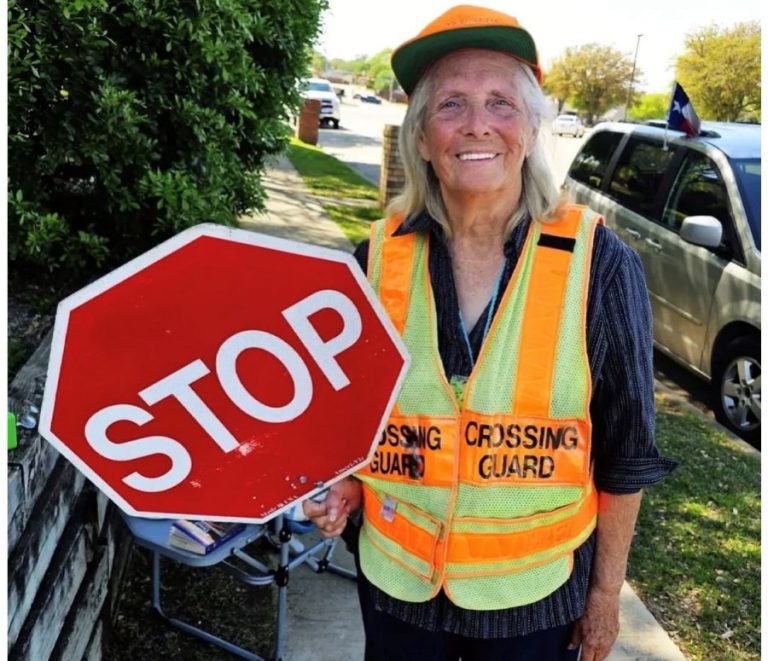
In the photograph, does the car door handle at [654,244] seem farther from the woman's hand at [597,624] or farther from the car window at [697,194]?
the woman's hand at [597,624]

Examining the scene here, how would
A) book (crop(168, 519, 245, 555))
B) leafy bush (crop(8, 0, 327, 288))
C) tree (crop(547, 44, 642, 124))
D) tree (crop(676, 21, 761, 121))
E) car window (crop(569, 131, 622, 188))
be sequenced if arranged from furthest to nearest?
tree (crop(547, 44, 642, 124)) → tree (crop(676, 21, 761, 121)) → car window (crop(569, 131, 622, 188)) → leafy bush (crop(8, 0, 327, 288)) → book (crop(168, 519, 245, 555))

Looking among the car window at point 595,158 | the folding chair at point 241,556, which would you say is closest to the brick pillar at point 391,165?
the car window at point 595,158

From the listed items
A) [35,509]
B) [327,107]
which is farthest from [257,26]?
[327,107]

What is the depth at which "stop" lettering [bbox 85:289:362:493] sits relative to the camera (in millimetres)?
1201

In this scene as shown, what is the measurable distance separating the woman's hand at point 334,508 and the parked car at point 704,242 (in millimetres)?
4078

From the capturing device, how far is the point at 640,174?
6.71 metres

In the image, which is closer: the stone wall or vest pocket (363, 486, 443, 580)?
vest pocket (363, 486, 443, 580)

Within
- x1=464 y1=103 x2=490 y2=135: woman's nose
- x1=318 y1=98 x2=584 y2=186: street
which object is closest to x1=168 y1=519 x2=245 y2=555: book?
x1=464 y1=103 x2=490 y2=135: woman's nose

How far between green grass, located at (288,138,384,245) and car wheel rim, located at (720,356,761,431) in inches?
164

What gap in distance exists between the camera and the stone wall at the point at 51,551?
1895 mm

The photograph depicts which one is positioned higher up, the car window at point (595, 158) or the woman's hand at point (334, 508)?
the car window at point (595, 158)

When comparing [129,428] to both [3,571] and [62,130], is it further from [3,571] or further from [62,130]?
[62,130]

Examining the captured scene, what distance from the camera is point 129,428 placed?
121 centimetres

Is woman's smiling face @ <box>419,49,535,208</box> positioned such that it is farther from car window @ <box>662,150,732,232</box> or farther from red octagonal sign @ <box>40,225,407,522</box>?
car window @ <box>662,150,732,232</box>
